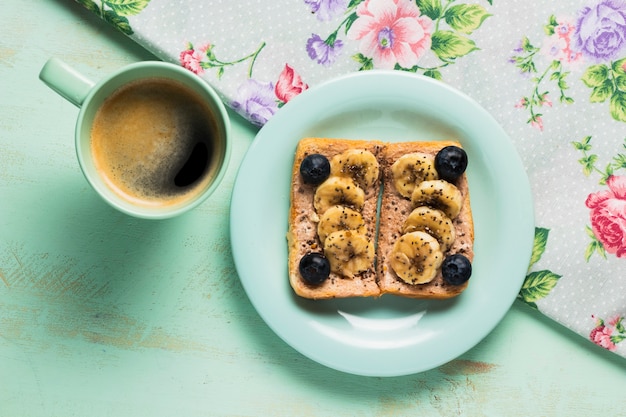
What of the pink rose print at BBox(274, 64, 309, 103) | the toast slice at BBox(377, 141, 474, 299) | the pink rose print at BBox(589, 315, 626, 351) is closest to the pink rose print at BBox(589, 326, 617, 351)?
the pink rose print at BBox(589, 315, 626, 351)

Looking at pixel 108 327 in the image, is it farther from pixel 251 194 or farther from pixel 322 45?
pixel 322 45

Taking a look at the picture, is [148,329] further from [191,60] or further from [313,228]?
[191,60]

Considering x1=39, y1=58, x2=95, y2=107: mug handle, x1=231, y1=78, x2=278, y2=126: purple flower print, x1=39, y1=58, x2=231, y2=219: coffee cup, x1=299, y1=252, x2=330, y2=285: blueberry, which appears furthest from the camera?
x1=231, y1=78, x2=278, y2=126: purple flower print

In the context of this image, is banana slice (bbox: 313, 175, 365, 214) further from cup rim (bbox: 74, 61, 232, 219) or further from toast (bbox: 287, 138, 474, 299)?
cup rim (bbox: 74, 61, 232, 219)

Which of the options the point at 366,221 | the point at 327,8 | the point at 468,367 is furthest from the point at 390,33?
the point at 468,367

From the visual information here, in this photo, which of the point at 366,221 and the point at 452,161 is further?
the point at 366,221

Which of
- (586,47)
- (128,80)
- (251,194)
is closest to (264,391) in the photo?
(251,194)
